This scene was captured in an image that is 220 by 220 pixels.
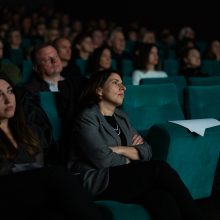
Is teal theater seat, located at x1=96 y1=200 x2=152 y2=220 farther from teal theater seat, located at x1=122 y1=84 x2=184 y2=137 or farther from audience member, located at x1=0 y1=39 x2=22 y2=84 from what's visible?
audience member, located at x1=0 y1=39 x2=22 y2=84

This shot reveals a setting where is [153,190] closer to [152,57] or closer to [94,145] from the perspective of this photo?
[94,145]

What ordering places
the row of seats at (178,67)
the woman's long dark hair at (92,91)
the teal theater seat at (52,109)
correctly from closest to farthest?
the woman's long dark hair at (92,91) → the teal theater seat at (52,109) → the row of seats at (178,67)

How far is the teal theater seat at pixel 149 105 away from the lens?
320cm

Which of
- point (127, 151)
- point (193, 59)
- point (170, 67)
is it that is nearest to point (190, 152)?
point (127, 151)

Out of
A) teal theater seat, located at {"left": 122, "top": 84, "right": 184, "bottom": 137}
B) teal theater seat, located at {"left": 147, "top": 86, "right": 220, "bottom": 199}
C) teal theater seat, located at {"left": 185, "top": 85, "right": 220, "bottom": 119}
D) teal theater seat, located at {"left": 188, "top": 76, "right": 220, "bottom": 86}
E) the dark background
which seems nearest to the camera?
teal theater seat, located at {"left": 147, "top": 86, "right": 220, "bottom": 199}

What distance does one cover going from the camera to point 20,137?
2.21m

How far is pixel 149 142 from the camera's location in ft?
8.77

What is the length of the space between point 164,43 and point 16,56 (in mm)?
2599

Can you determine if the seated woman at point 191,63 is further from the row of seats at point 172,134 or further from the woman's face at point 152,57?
the row of seats at point 172,134

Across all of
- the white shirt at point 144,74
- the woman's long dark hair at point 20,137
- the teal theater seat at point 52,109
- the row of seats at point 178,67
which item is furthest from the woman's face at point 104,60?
the woman's long dark hair at point 20,137

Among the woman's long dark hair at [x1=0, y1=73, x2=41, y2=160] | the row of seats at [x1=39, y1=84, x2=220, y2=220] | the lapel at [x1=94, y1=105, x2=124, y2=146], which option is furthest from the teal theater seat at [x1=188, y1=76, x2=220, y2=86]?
the woman's long dark hair at [x1=0, y1=73, x2=41, y2=160]

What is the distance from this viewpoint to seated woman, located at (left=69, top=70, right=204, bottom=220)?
218 centimetres

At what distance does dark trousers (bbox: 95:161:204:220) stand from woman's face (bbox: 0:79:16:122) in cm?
46

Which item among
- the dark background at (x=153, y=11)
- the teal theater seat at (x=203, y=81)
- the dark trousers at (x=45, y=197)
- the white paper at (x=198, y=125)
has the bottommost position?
the dark trousers at (x=45, y=197)
